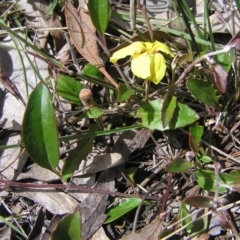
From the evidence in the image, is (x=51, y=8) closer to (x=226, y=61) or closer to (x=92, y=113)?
(x=92, y=113)

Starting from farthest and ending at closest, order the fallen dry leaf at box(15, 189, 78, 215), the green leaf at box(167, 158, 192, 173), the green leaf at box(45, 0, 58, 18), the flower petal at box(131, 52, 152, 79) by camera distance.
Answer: the green leaf at box(45, 0, 58, 18) < the fallen dry leaf at box(15, 189, 78, 215) < the green leaf at box(167, 158, 192, 173) < the flower petal at box(131, 52, 152, 79)

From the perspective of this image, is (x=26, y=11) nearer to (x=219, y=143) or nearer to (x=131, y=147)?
(x=131, y=147)

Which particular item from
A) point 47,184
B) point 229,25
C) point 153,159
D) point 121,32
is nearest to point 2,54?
point 121,32

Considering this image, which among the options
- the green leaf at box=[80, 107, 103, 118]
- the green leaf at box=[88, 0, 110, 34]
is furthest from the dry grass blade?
the green leaf at box=[80, 107, 103, 118]

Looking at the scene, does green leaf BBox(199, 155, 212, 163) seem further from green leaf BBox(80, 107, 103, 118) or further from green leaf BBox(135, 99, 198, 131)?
green leaf BBox(80, 107, 103, 118)

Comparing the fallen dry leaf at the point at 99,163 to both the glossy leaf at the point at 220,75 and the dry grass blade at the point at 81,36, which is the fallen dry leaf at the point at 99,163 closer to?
the dry grass blade at the point at 81,36

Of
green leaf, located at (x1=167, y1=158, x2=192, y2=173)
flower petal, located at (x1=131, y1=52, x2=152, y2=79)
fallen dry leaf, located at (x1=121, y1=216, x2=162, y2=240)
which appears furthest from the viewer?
fallen dry leaf, located at (x1=121, y1=216, x2=162, y2=240)

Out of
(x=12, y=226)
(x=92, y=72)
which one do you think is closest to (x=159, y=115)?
(x=92, y=72)
